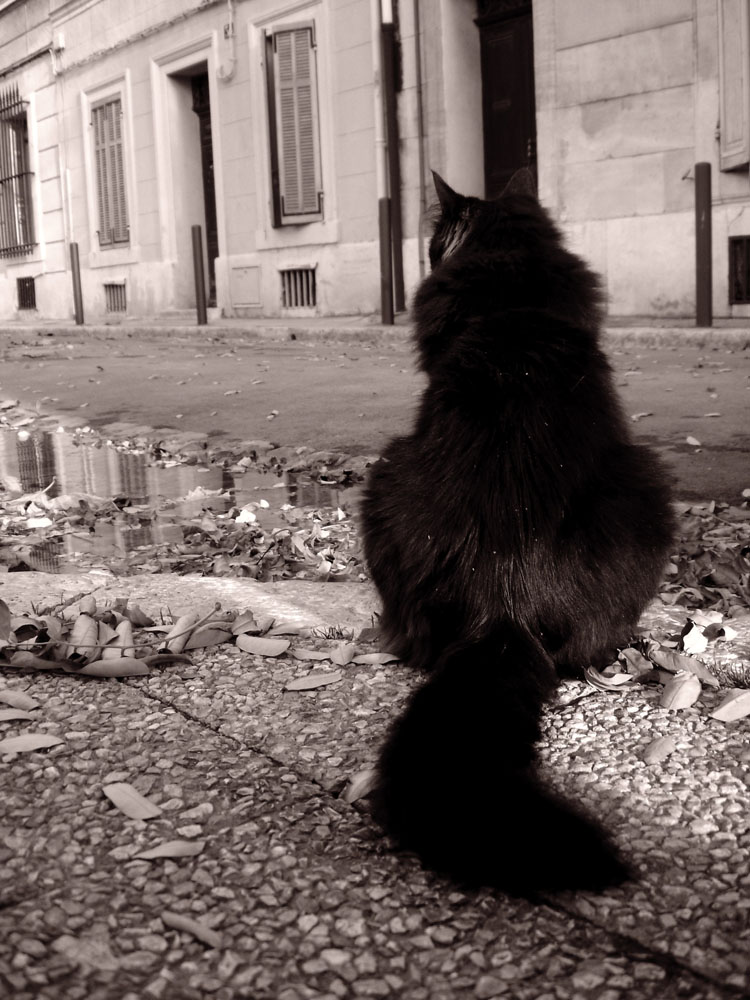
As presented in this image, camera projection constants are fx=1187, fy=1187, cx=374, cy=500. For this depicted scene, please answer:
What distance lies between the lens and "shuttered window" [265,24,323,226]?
671 inches

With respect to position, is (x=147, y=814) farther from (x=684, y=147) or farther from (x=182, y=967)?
(x=684, y=147)

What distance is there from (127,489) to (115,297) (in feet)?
58.0

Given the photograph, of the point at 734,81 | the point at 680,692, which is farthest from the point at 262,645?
the point at 734,81

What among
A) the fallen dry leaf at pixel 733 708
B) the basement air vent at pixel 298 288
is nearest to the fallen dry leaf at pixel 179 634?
the fallen dry leaf at pixel 733 708

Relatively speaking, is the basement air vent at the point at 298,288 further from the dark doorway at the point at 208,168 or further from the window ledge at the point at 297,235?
the dark doorway at the point at 208,168

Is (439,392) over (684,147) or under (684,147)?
under

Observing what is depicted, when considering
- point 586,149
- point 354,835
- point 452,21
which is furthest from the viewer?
point 452,21

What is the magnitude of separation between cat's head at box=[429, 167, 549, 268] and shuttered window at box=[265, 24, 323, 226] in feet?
49.1

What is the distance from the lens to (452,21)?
14.9m

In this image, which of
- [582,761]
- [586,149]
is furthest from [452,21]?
[582,761]

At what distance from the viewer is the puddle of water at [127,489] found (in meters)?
4.47

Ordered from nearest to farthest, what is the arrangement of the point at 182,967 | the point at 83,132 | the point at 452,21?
the point at 182,967 → the point at 452,21 → the point at 83,132

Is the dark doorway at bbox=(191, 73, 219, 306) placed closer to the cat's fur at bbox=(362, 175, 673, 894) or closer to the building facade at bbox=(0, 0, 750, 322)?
the building facade at bbox=(0, 0, 750, 322)

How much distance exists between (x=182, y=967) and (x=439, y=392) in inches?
46.9
